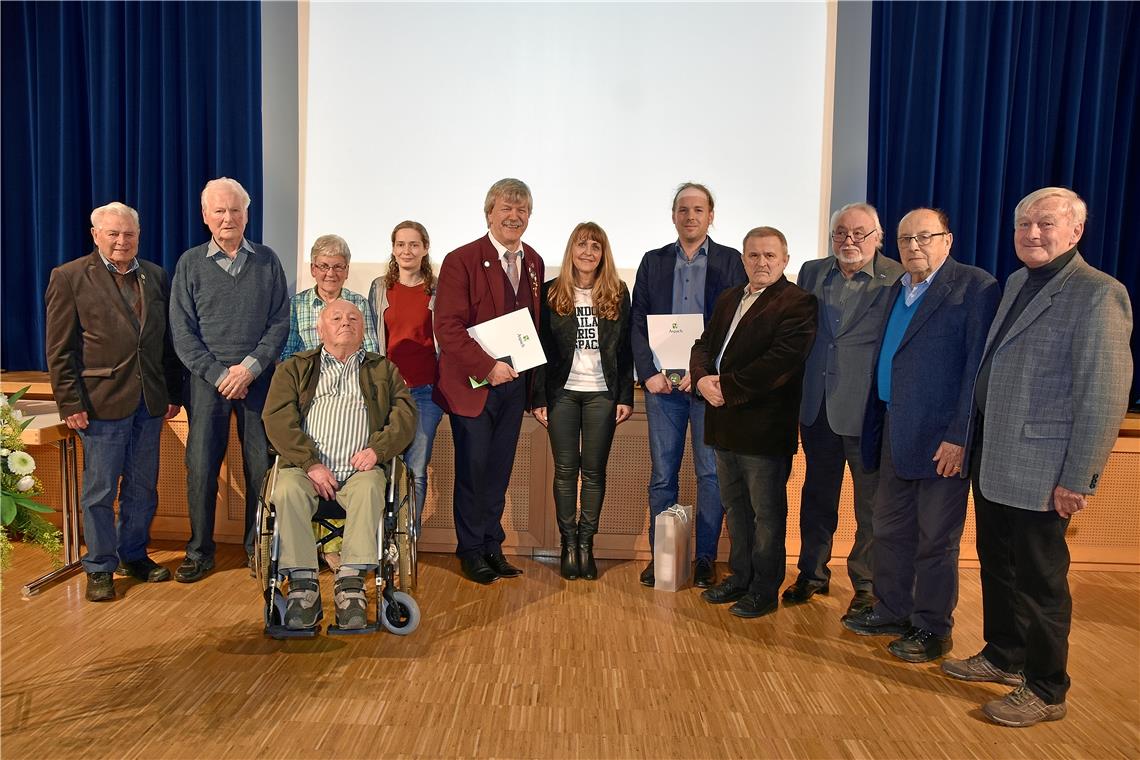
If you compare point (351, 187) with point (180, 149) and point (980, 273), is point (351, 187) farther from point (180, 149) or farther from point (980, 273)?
point (980, 273)

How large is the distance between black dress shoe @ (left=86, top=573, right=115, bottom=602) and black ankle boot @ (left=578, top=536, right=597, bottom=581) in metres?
1.79

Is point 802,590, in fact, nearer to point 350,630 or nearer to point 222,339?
point 350,630

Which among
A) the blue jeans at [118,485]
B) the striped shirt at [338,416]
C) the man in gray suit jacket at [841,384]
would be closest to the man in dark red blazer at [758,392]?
the man in gray suit jacket at [841,384]

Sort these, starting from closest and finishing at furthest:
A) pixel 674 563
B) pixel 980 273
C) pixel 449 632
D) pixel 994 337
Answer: pixel 994 337, pixel 980 273, pixel 449 632, pixel 674 563

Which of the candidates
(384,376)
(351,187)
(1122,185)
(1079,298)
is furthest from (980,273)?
(351,187)

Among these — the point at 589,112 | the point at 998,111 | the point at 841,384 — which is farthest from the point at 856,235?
the point at 998,111

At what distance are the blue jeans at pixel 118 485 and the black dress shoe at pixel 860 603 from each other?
9.08 ft

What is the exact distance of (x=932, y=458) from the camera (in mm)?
2578

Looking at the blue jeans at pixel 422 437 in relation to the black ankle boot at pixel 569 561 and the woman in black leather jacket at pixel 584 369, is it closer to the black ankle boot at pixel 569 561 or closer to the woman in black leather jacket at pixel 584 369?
the woman in black leather jacket at pixel 584 369

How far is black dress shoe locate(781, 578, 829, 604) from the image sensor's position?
10.6ft

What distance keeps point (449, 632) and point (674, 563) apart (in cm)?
96

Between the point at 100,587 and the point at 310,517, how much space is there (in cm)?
101

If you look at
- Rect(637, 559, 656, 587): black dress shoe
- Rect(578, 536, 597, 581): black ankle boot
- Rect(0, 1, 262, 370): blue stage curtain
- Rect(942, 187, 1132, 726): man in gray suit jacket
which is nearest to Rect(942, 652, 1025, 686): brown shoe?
Rect(942, 187, 1132, 726): man in gray suit jacket

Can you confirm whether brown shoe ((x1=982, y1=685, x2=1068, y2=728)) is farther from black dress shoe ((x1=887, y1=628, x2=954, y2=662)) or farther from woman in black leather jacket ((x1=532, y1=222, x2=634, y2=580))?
woman in black leather jacket ((x1=532, y1=222, x2=634, y2=580))
